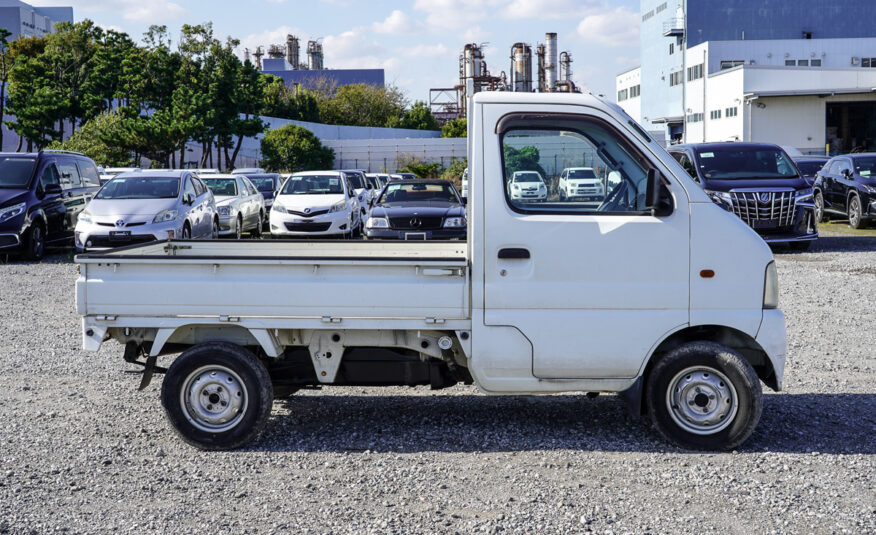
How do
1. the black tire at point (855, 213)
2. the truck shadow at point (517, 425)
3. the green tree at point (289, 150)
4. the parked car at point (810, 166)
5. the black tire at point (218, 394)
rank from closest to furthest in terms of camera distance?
the black tire at point (218, 394)
the truck shadow at point (517, 425)
the black tire at point (855, 213)
the parked car at point (810, 166)
the green tree at point (289, 150)

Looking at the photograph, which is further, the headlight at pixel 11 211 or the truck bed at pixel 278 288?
the headlight at pixel 11 211

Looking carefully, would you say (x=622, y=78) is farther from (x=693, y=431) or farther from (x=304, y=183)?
(x=693, y=431)

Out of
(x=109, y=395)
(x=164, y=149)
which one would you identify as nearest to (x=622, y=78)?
(x=164, y=149)

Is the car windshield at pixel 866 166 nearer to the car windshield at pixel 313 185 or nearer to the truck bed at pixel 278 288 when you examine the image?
the car windshield at pixel 313 185

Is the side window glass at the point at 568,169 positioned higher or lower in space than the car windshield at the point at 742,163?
lower

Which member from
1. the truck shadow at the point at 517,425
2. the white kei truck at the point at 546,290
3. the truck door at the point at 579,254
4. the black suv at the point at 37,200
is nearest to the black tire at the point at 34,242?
the black suv at the point at 37,200


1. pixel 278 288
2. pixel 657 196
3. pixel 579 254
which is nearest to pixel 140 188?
pixel 278 288

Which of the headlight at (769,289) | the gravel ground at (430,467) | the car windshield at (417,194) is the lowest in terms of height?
the gravel ground at (430,467)

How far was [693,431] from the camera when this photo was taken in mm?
5836

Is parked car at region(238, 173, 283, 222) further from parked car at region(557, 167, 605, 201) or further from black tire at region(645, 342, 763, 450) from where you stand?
black tire at region(645, 342, 763, 450)

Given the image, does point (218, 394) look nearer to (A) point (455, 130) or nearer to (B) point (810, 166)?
(B) point (810, 166)

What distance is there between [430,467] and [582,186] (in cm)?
194

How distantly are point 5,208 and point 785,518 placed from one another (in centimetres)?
1619

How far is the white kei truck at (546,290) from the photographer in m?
5.70
